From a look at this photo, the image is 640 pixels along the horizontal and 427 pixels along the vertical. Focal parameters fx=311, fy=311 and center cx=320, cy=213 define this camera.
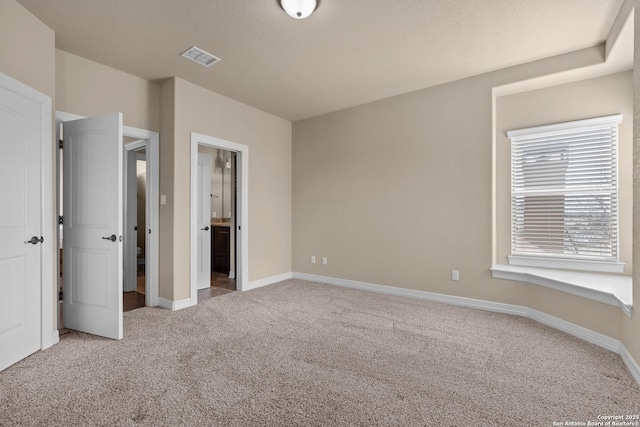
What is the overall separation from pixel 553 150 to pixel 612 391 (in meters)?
2.52

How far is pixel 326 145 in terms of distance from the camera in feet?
16.7

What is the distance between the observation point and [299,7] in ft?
7.87

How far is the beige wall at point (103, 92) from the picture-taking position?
311 centimetres

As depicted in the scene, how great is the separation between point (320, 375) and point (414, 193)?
278 cm

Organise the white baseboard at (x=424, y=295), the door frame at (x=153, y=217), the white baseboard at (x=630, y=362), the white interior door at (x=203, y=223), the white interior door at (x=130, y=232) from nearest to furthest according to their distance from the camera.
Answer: the white baseboard at (x=630, y=362)
the white baseboard at (x=424, y=295)
the door frame at (x=153, y=217)
the white interior door at (x=130, y=232)
the white interior door at (x=203, y=223)

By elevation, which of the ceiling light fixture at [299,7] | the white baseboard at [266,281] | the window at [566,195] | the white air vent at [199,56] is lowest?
the white baseboard at [266,281]

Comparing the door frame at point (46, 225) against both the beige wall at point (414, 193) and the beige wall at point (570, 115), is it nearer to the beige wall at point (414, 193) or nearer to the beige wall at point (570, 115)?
the beige wall at point (414, 193)

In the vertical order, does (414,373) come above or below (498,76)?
below

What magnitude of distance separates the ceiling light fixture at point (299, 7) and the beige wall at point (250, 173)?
199 centimetres

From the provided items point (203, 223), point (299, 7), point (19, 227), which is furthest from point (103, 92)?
point (299, 7)

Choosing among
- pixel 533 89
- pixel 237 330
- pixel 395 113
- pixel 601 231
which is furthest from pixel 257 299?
pixel 533 89

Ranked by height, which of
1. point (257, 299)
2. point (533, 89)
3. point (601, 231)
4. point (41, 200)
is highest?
point (533, 89)

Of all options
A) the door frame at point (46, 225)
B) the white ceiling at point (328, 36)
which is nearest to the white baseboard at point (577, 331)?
the white ceiling at point (328, 36)

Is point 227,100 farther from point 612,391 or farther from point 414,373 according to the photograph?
point 612,391
